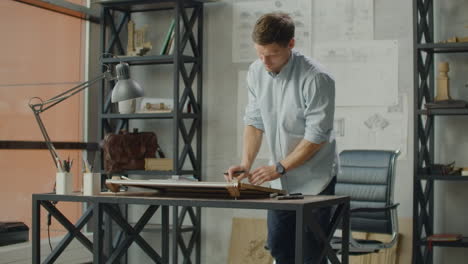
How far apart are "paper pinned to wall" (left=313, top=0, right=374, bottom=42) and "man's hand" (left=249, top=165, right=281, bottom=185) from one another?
2.36 metres

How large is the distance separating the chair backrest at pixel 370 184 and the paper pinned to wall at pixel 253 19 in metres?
1.15

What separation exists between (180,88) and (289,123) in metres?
2.69

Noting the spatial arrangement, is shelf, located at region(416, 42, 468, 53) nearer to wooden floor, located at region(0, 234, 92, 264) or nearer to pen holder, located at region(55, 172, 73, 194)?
pen holder, located at region(55, 172, 73, 194)

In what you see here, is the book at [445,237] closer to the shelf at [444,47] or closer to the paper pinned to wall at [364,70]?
the paper pinned to wall at [364,70]

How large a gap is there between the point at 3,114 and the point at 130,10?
1.40 m

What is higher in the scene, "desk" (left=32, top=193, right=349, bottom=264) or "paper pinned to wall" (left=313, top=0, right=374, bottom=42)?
"paper pinned to wall" (left=313, top=0, right=374, bottom=42)

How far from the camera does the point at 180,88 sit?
18.4ft

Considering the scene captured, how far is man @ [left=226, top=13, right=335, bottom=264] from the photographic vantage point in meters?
2.85

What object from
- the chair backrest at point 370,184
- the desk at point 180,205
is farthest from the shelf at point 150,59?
the desk at point 180,205

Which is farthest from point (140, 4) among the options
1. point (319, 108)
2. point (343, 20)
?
point (319, 108)

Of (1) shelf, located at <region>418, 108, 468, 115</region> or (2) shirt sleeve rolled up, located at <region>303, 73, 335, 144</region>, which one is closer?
(2) shirt sleeve rolled up, located at <region>303, 73, 335, 144</region>

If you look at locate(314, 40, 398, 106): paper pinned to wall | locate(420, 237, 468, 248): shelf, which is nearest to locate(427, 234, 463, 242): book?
locate(420, 237, 468, 248): shelf

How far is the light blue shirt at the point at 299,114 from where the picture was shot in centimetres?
293

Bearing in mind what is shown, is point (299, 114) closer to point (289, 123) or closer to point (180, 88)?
point (289, 123)
